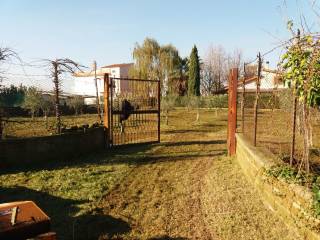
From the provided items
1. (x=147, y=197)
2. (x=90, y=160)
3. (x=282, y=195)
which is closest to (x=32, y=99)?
(x=90, y=160)

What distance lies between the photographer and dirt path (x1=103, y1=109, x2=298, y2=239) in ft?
15.7

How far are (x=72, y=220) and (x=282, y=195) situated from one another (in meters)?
3.26

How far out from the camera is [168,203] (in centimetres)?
602

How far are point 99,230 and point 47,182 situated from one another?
2.99 metres

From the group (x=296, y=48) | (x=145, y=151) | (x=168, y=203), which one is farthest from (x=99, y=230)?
(x=145, y=151)

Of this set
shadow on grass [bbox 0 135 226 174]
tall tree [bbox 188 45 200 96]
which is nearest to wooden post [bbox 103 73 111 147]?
shadow on grass [bbox 0 135 226 174]

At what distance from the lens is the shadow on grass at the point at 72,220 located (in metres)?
4.82

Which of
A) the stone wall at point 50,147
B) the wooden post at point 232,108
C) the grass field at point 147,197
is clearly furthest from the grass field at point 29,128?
the wooden post at point 232,108

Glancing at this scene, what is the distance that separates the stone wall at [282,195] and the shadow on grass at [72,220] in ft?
7.61

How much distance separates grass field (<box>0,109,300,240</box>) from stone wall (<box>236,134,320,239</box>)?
0.17 metres

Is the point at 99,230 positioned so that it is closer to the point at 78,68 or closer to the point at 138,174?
the point at 138,174

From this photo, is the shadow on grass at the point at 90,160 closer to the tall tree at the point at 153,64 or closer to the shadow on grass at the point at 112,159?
the shadow on grass at the point at 112,159

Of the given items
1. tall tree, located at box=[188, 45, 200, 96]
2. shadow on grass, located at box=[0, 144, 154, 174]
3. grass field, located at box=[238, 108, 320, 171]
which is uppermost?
tall tree, located at box=[188, 45, 200, 96]

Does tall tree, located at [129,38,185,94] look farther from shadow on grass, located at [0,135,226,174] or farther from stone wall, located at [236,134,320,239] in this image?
stone wall, located at [236,134,320,239]
